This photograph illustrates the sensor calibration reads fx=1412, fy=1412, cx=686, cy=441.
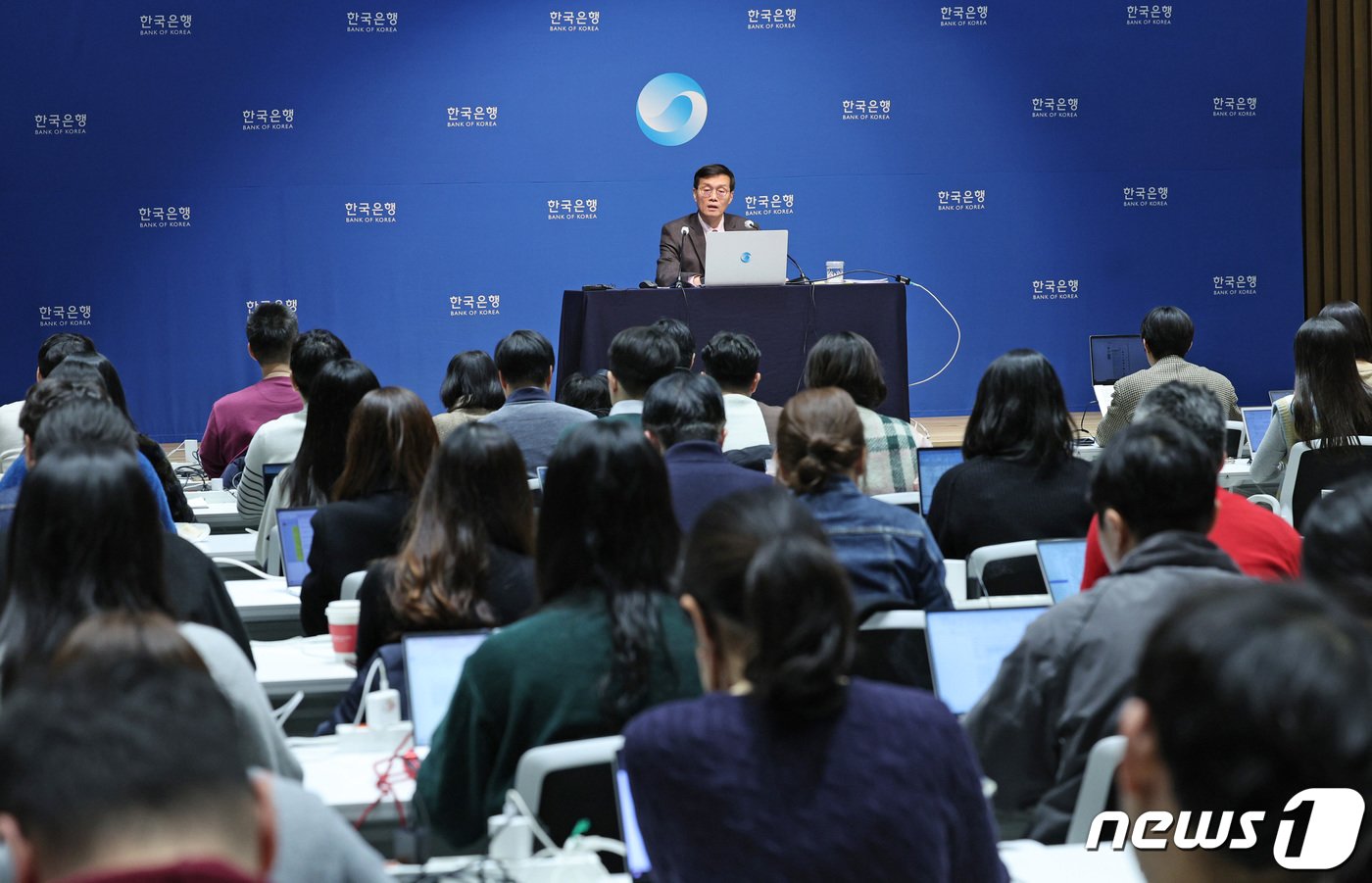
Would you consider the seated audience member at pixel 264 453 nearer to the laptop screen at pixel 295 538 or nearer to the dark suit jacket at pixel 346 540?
the laptop screen at pixel 295 538

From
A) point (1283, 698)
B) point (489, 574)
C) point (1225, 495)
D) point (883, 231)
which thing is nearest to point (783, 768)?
point (1283, 698)

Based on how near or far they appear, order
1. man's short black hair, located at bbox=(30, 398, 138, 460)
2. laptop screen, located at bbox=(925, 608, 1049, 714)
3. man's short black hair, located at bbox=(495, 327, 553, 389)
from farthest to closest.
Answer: man's short black hair, located at bbox=(495, 327, 553, 389) < man's short black hair, located at bbox=(30, 398, 138, 460) < laptop screen, located at bbox=(925, 608, 1049, 714)

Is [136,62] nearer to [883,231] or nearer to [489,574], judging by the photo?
[883,231]

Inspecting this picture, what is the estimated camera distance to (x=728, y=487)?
3.33 metres

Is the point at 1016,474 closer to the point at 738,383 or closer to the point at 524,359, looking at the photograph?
the point at 738,383

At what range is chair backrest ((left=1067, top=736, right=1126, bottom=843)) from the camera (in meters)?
1.89

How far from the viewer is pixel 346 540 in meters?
3.33

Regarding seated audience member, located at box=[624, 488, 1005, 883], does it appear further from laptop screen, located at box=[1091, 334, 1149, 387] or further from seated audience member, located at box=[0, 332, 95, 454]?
laptop screen, located at box=[1091, 334, 1149, 387]

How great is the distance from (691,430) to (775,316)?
3344mm

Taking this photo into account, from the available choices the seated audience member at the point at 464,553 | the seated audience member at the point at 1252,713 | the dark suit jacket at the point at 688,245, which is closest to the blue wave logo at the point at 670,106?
the dark suit jacket at the point at 688,245

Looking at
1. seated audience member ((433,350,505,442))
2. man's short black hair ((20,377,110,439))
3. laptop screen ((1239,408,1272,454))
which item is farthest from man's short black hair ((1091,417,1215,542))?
laptop screen ((1239,408,1272,454))

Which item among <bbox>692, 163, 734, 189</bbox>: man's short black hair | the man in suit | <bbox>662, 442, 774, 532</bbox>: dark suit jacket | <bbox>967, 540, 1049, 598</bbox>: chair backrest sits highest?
<bbox>692, 163, 734, 189</bbox>: man's short black hair

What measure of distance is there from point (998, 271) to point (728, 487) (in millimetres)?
7076

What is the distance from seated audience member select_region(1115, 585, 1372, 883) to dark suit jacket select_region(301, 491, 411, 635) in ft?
8.60
